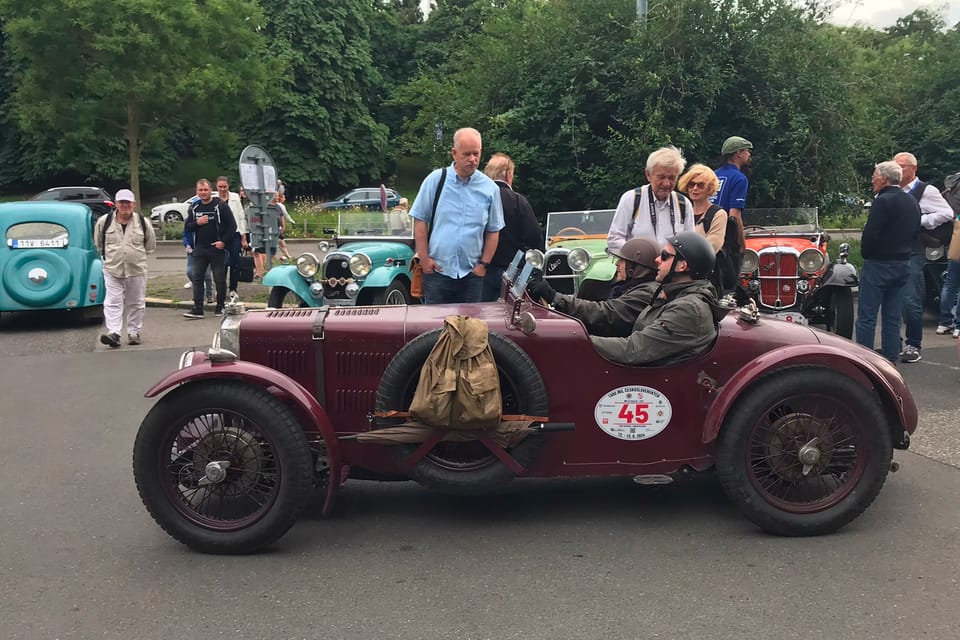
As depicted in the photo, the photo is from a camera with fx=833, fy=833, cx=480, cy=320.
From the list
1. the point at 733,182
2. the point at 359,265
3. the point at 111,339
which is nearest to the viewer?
the point at 733,182

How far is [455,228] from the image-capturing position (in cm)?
546

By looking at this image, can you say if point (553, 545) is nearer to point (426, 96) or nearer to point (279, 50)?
point (426, 96)

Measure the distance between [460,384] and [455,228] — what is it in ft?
6.35

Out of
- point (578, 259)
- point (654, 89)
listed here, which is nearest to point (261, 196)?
point (654, 89)

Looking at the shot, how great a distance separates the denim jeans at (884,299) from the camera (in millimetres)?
7018

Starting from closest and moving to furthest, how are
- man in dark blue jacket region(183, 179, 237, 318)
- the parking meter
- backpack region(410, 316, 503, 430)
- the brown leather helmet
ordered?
backpack region(410, 316, 503, 430) < the brown leather helmet < man in dark blue jacket region(183, 179, 237, 318) < the parking meter

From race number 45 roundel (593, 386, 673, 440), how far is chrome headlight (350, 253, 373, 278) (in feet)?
19.5

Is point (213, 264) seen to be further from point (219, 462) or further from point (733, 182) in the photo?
point (219, 462)

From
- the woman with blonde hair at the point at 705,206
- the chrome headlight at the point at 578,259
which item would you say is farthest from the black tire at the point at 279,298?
the woman with blonde hair at the point at 705,206

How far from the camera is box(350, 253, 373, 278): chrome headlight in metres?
9.49

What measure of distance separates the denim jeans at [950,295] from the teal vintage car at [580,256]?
366cm

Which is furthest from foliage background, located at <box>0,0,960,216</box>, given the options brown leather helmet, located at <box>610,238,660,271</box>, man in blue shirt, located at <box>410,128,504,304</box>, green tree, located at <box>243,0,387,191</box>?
green tree, located at <box>243,0,387,191</box>

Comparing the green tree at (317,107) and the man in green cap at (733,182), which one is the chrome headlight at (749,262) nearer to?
the man in green cap at (733,182)

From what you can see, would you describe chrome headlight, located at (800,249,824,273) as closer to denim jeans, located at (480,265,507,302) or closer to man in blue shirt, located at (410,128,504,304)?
denim jeans, located at (480,265,507,302)
